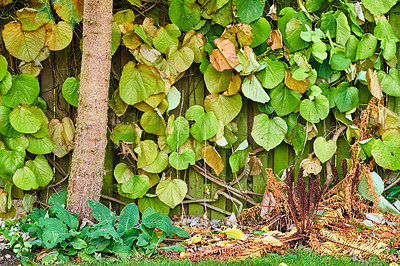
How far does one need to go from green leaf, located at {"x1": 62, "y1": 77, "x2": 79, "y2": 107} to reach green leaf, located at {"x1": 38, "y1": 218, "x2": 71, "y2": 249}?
787mm

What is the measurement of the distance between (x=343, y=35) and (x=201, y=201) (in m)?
1.38

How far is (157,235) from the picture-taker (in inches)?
74.7

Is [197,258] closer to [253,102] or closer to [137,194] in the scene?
[137,194]

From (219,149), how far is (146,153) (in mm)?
481

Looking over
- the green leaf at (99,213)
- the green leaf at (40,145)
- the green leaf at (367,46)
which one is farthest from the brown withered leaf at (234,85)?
the green leaf at (40,145)

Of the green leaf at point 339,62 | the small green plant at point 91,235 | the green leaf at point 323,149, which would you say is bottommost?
the small green plant at point 91,235

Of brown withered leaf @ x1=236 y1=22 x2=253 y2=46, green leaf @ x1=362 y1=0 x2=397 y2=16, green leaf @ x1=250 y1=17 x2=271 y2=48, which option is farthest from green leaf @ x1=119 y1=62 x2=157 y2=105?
green leaf @ x1=362 y1=0 x2=397 y2=16

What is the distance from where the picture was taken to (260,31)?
92.7 inches

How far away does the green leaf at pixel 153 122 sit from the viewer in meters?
2.33

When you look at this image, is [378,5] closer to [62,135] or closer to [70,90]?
[70,90]

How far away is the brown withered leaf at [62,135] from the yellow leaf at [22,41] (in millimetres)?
410

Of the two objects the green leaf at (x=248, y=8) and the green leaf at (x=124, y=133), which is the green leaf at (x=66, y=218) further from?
the green leaf at (x=248, y=8)

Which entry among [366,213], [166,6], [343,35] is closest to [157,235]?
[366,213]

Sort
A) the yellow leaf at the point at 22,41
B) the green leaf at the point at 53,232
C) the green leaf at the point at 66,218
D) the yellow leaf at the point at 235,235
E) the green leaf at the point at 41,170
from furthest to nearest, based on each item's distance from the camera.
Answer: the green leaf at the point at 41,170 < the yellow leaf at the point at 22,41 < the yellow leaf at the point at 235,235 < the green leaf at the point at 66,218 < the green leaf at the point at 53,232
